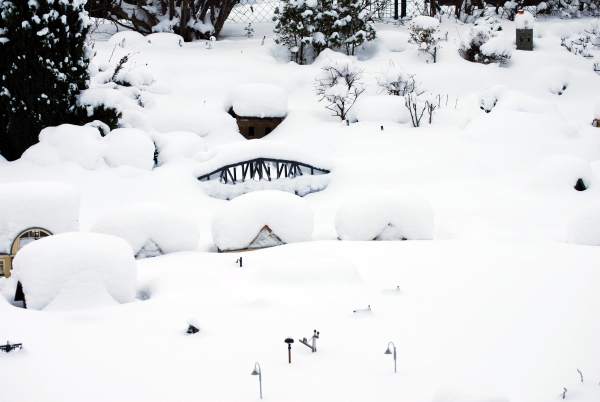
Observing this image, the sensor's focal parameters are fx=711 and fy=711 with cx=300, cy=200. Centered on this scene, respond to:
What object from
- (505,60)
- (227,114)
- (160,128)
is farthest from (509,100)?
(160,128)

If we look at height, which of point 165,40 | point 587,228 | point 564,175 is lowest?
point 564,175

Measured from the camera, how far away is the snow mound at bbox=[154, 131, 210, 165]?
16875mm

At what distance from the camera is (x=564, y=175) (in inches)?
622

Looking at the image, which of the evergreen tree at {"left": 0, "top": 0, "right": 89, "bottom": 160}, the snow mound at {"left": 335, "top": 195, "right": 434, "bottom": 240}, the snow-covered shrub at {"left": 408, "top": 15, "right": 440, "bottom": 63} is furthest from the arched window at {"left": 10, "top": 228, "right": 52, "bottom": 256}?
the snow-covered shrub at {"left": 408, "top": 15, "right": 440, "bottom": 63}

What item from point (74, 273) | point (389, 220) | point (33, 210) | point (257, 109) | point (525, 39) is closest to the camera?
point (74, 273)

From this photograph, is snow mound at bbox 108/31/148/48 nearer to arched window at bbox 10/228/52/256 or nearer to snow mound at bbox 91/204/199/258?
snow mound at bbox 91/204/199/258

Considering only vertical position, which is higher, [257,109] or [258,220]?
[257,109]

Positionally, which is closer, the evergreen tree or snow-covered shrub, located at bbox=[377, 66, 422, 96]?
the evergreen tree

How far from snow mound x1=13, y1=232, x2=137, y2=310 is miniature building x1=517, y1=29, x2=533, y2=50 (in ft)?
64.2

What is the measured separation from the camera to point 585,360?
6.37m

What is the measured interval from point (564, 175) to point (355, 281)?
896cm

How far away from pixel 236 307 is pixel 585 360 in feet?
11.8

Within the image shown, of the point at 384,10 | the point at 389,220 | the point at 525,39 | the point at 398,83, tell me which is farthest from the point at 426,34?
the point at 389,220

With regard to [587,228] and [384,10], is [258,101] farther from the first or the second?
[384,10]
